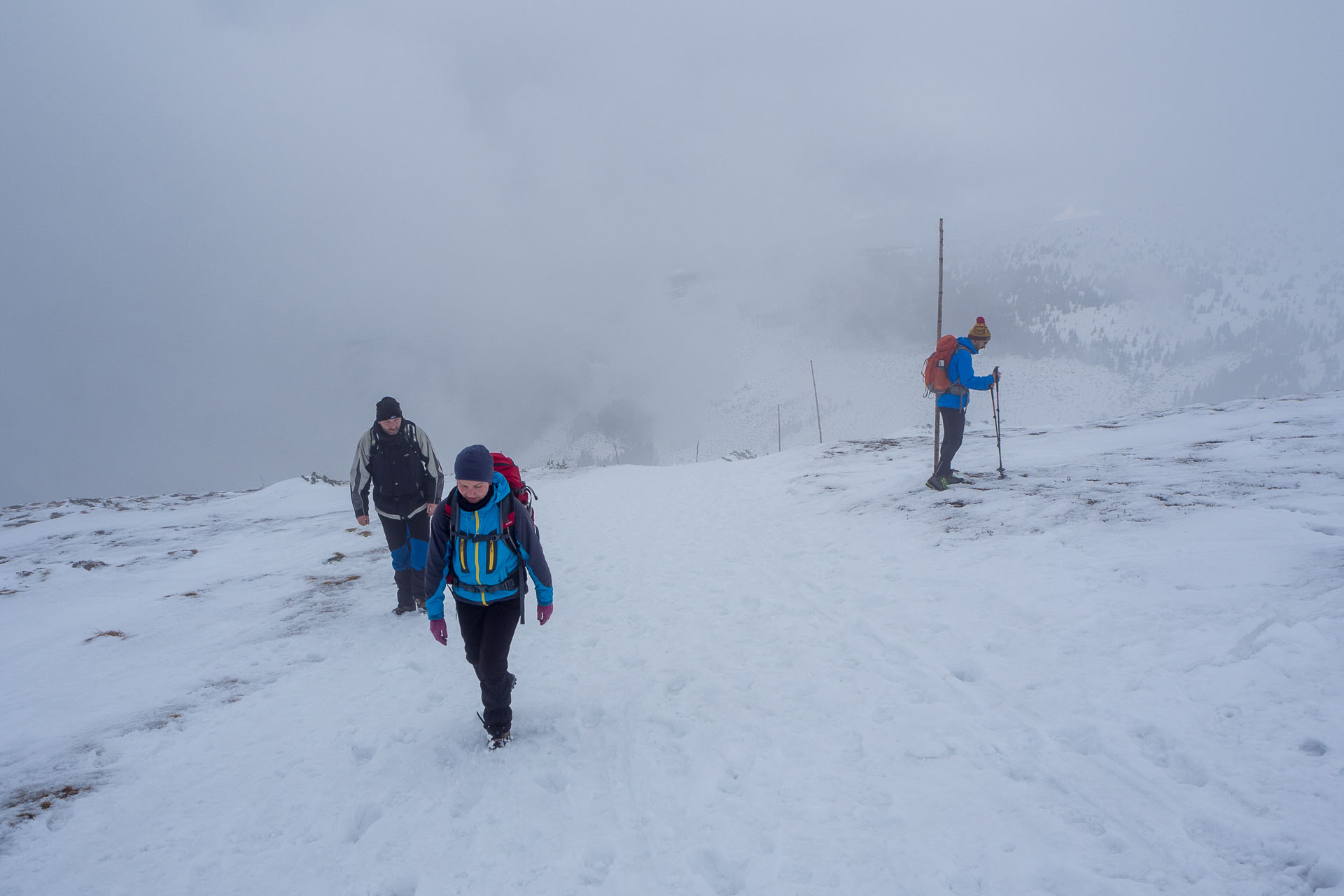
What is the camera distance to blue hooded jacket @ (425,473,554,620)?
449cm

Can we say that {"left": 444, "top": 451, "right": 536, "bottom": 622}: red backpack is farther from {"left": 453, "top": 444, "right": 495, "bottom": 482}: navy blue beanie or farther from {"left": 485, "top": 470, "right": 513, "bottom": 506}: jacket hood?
{"left": 453, "top": 444, "right": 495, "bottom": 482}: navy blue beanie

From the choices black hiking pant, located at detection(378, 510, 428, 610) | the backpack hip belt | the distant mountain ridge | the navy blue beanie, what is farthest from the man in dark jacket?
the distant mountain ridge

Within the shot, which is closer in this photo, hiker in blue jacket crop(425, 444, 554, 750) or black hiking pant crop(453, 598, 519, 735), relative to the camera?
hiker in blue jacket crop(425, 444, 554, 750)

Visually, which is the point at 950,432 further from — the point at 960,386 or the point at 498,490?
the point at 498,490

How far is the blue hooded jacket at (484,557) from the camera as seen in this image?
177 inches

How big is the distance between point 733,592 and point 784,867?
16.9 feet

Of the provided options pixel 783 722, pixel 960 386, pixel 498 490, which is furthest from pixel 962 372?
pixel 498 490

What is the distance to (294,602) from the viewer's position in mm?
9555

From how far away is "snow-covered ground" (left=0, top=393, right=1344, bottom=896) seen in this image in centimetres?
359

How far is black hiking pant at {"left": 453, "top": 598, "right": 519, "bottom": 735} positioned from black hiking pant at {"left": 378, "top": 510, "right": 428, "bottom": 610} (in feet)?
10.1

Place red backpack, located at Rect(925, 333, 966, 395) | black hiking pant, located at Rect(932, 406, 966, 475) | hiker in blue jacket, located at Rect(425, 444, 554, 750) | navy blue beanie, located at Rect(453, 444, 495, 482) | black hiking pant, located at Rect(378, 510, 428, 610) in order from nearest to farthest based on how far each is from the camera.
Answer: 1. navy blue beanie, located at Rect(453, 444, 495, 482)
2. hiker in blue jacket, located at Rect(425, 444, 554, 750)
3. black hiking pant, located at Rect(378, 510, 428, 610)
4. red backpack, located at Rect(925, 333, 966, 395)
5. black hiking pant, located at Rect(932, 406, 966, 475)

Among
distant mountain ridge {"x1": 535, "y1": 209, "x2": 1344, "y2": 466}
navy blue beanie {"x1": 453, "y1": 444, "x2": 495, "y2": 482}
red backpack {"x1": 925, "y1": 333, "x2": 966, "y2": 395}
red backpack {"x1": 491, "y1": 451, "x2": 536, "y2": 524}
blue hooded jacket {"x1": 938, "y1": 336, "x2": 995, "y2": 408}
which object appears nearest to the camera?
navy blue beanie {"x1": 453, "y1": 444, "x2": 495, "y2": 482}

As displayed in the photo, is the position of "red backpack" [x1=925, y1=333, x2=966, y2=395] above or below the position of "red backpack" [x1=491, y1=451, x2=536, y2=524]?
above

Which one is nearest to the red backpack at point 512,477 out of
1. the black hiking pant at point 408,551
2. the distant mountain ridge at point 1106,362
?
the black hiking pant at point 408,551
